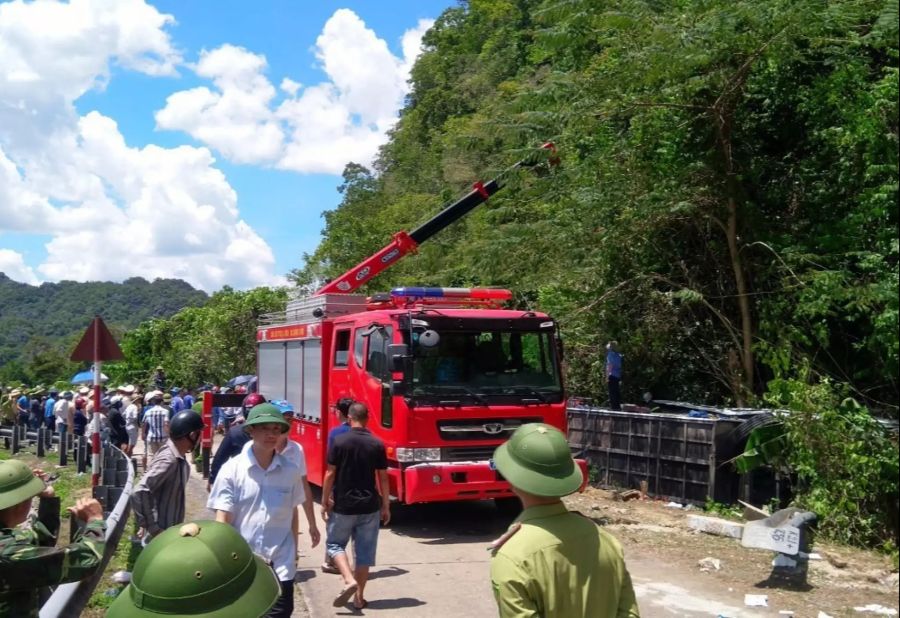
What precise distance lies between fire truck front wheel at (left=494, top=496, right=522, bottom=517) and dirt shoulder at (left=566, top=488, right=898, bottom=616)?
1.22 metres

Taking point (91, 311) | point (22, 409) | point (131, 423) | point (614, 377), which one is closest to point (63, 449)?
point (131, 423)

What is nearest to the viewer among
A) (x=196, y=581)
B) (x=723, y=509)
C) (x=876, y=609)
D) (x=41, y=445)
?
(x=196, y=581)

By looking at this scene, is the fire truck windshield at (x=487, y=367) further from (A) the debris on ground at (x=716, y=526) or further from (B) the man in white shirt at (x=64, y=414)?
(B) the man in white shirt at (x=64, y=414)

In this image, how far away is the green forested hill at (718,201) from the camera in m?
11.6

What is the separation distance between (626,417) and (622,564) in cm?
1020

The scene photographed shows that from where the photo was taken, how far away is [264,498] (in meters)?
5.57

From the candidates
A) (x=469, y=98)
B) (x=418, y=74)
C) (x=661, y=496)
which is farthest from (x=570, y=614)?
(x=418, y=74)

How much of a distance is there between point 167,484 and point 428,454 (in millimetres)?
4663

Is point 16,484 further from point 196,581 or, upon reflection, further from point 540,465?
point 540,465

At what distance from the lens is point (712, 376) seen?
49.6 ft

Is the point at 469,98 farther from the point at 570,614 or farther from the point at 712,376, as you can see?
the point at 570,614

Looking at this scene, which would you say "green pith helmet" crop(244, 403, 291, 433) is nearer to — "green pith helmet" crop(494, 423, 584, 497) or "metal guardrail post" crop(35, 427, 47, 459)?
"green pith helmet" crop(494, 423, 584, 497)

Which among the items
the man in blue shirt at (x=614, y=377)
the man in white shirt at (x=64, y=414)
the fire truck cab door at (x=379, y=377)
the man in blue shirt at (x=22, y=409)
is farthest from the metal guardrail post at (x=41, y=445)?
the man in blue shirt at (x=614, y=377)

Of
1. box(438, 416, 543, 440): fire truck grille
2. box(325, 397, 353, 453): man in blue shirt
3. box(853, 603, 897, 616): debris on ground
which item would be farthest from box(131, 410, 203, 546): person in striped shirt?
box(853, 603, 897, 616): debris on ground
